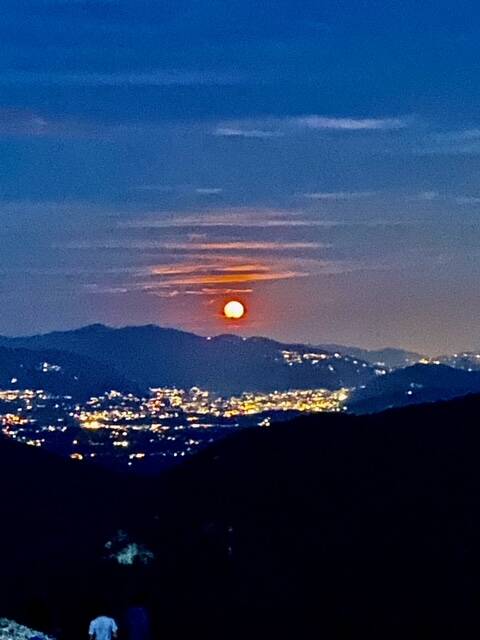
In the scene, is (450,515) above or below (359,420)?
below

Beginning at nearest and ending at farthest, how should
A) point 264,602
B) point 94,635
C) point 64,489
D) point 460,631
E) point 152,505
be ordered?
point 94,635
point 460,631
point 264,602
point 152,505
point 64,489

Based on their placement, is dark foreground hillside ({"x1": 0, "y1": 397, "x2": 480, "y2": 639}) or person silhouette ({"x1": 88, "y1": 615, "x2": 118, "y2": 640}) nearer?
person silhouette ({"x1": 88, "y1": 615, "x2": 118, "y2": 640})

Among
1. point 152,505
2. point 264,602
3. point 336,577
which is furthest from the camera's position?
point 152,505

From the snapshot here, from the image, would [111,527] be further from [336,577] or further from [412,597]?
[412,597]

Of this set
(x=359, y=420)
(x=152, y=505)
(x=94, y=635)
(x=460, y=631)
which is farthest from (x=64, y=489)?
(x=94, y=635)

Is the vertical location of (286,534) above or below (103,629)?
above

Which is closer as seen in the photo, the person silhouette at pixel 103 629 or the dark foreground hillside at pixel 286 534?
the person silhouette at pixel 103 629

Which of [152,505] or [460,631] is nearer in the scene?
[460,631]

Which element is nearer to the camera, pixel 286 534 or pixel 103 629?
pixel 103 629
